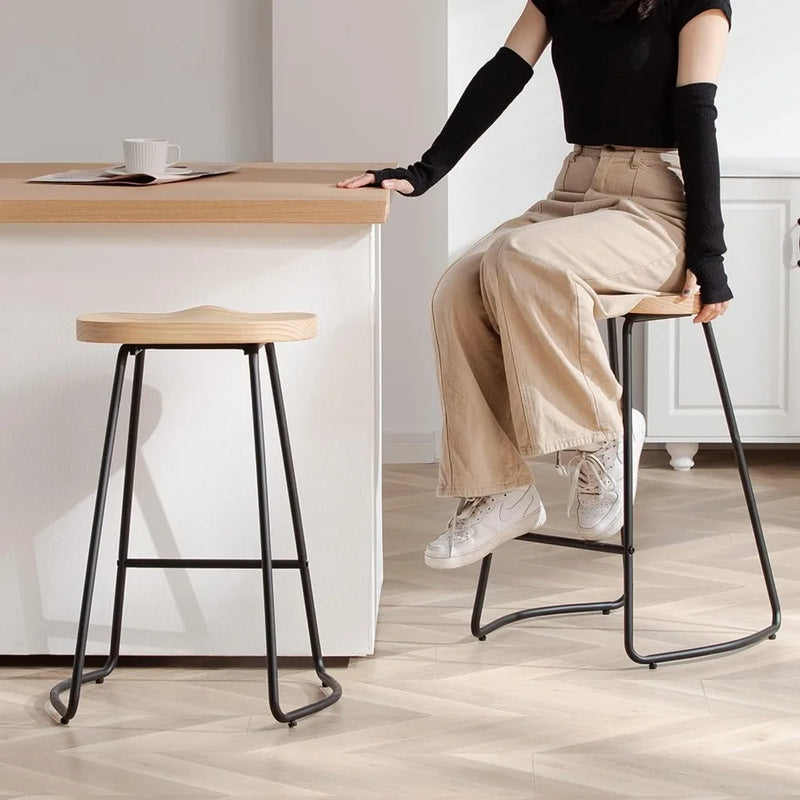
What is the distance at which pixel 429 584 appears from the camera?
310 centimetres

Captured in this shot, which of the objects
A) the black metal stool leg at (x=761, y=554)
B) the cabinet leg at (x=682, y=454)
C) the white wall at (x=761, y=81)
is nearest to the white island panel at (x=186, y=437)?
the black metal stool leg at (x=761, y=554)

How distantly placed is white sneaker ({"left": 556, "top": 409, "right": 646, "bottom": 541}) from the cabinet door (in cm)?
175

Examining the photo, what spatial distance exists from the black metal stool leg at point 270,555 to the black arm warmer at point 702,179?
2.80 ft

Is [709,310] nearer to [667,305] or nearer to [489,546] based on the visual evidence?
[667,305]

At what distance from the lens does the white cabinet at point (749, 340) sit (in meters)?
4.18

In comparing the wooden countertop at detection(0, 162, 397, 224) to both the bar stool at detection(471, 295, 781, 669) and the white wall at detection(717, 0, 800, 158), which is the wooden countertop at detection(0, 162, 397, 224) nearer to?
the bar stool at detection(471, 295, 781, 669)

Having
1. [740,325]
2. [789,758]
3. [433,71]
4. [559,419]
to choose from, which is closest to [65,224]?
[559,419]

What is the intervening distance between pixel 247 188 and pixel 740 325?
220 centimetres

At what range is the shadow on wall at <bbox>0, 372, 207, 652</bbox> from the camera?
2.48m

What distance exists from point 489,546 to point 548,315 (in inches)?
18.3

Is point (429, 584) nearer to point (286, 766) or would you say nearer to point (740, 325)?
point (286, 766)

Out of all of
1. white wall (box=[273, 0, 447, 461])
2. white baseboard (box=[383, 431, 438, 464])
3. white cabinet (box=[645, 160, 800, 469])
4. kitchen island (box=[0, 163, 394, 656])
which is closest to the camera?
kitchen island (box=[0, 163, 394, 656])

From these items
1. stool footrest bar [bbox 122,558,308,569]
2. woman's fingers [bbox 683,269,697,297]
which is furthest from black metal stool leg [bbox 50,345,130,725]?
woman's fingers [bbox 683,269,697,297]

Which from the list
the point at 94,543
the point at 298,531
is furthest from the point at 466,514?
the point at 94,543
